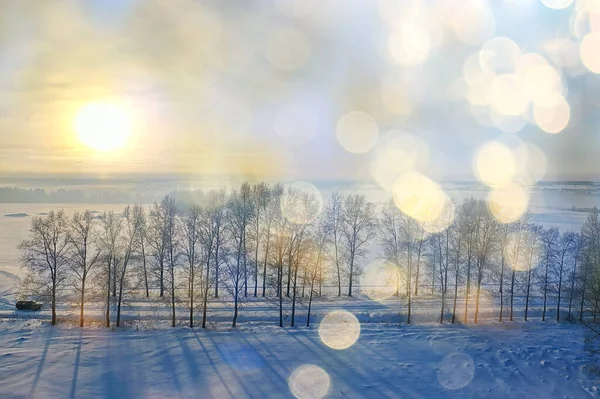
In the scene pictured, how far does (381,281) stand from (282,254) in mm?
21677

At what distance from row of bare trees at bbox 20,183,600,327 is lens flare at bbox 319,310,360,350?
117 inches

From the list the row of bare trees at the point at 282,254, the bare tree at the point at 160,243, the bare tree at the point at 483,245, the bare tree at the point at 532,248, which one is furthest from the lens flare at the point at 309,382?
the bare tree at the point at 532,248

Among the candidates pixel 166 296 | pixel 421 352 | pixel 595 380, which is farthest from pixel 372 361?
pixel 166 296

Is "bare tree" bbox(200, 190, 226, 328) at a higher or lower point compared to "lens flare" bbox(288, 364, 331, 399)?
higher

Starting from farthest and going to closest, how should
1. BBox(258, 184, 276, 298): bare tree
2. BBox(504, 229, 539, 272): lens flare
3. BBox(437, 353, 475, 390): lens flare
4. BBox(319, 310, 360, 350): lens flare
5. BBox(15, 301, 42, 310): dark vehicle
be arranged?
BBox(258, 184, 276, 298): bare tree → BBox(504, 229, 539, 272): lens flare → BBox(15, 301, 42, 310): dark vehicle → BBox(319, 310, 360, 350): lens flare → BBox(437, 353, 475, 390): lens flare

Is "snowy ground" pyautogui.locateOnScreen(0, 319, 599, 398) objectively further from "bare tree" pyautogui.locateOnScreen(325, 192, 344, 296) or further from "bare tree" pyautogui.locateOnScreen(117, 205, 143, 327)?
"bare tree" pyautogui.locateOnScreen(325, 192, 344, 296)

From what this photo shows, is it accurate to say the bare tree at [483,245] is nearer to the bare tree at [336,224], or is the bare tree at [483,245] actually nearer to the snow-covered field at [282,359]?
the snow-covered field at [282,359]

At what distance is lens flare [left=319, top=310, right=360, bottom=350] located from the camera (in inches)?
1163

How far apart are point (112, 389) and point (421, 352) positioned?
20.8 meters

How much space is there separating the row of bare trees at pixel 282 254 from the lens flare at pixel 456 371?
8.38 meters

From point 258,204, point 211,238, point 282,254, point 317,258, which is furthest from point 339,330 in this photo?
point 258,204

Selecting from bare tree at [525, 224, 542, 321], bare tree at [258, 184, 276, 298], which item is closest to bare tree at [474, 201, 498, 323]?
bare tree at [525, 224, 542, 321]

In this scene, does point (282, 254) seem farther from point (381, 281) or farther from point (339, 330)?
point (381, 281)

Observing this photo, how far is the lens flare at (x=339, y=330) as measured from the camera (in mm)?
29531
